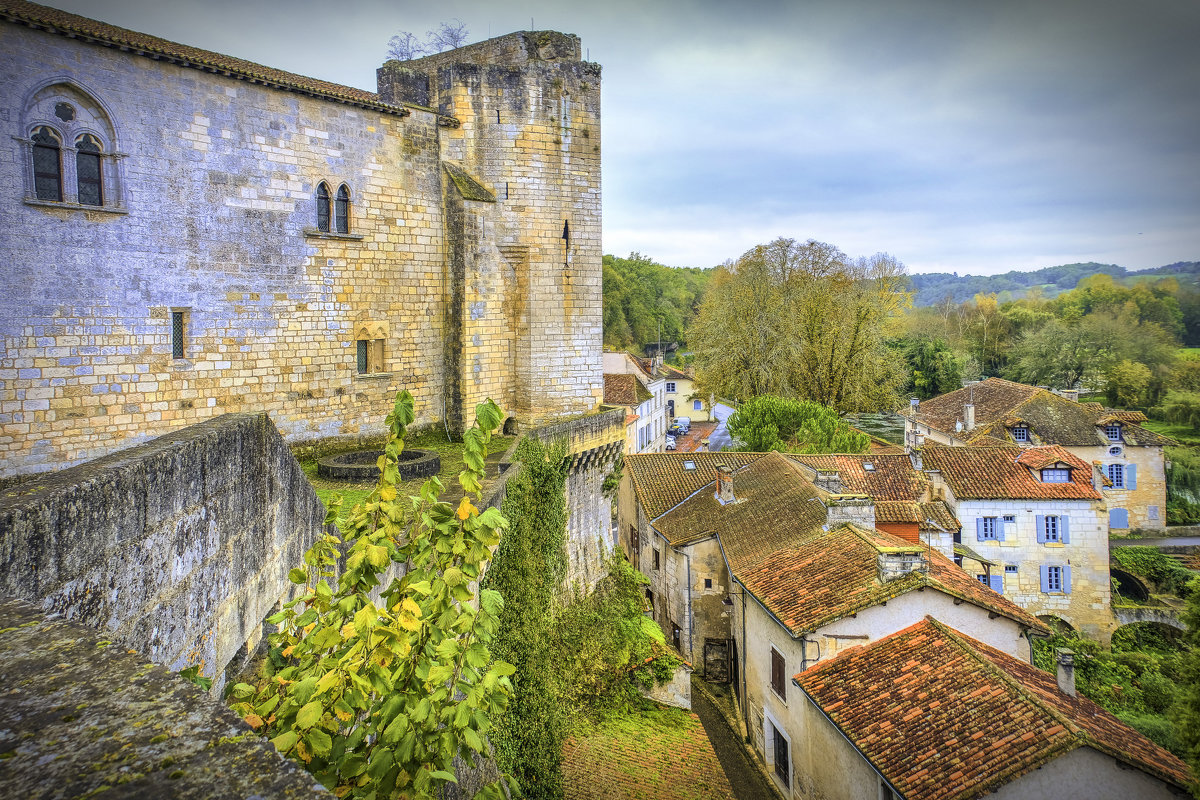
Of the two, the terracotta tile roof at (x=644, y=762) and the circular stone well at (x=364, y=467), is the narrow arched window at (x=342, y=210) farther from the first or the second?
the terracotta tile roof at (x=644, y=762)

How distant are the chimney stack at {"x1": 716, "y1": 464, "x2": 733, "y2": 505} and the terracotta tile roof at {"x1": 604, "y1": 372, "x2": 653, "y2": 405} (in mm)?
15530

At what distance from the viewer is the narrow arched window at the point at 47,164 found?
1182cm

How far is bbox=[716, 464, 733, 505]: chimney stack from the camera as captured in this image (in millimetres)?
23814

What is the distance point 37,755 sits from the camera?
Result: 1771 millimetres

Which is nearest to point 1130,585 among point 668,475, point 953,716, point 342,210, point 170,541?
point 668,475

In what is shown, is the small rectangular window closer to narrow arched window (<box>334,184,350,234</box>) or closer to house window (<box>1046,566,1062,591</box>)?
narrow arched window (<box>334,184,350,234</box>)

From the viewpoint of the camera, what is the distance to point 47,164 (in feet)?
39.2

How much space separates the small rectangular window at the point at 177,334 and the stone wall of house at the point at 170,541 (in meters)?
8.44

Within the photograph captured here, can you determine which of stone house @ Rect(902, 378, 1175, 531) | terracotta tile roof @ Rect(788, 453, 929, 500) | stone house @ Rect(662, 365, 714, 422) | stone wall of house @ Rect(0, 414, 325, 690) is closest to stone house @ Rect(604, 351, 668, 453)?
stone house @ Rect(662, 365, 714, 422)

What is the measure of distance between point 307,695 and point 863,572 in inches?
529

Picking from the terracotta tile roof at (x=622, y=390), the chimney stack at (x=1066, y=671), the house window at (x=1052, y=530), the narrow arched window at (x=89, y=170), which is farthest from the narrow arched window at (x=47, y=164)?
the house window at (x=1052, y=530)

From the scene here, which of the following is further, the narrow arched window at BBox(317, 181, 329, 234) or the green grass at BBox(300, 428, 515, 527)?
the narrow arched window at BBox(317, 181, 329, 234)

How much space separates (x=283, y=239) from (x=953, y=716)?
14.2 metres

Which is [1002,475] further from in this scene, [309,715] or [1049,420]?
[309,715]
